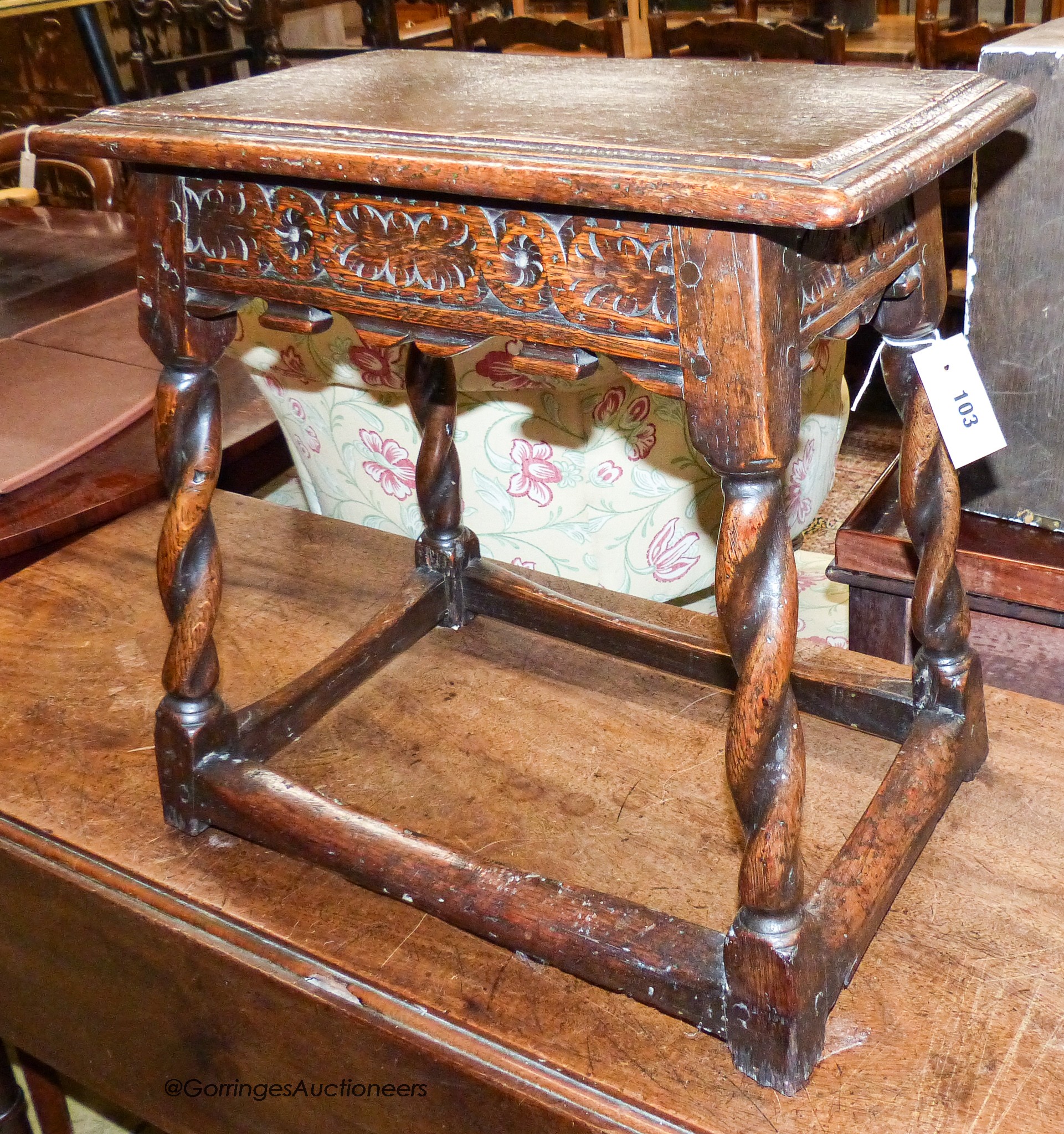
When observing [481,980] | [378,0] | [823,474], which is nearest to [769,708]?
[481,980]

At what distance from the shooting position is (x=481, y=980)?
2.47 ft

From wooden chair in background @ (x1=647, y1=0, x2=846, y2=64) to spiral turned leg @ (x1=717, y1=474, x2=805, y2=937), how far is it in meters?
1.89

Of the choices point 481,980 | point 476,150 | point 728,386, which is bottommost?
point 481,980

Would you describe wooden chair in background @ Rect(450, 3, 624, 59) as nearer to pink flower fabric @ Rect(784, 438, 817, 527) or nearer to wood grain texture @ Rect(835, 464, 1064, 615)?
pink flower fabric @ Rect(784, 438, 817, 527)

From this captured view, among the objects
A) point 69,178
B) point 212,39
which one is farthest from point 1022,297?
point 69,178

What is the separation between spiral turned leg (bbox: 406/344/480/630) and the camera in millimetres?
1038

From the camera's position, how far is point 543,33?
8.82 ft

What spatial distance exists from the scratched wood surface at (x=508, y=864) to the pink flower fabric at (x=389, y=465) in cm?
27

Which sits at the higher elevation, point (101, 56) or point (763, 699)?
point (101, 56)

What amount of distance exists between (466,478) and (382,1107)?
30.7 inches

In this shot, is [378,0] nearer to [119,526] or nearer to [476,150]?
[119,526]

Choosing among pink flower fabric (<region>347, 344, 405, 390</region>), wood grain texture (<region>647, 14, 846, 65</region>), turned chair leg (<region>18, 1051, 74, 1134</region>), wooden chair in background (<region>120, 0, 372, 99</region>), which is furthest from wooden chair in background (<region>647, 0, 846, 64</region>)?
turned chair leg (<region>18, 1051, 74, 1134</region>)

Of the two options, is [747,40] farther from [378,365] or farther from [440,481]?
[440,481]

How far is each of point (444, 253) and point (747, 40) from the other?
1.99m
